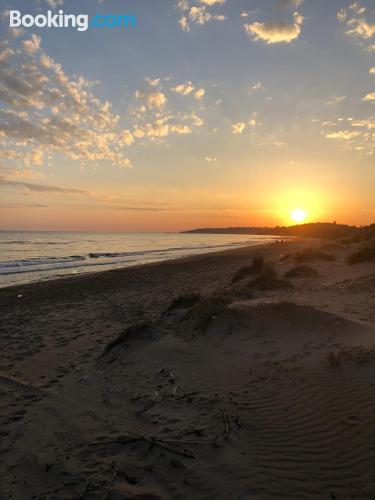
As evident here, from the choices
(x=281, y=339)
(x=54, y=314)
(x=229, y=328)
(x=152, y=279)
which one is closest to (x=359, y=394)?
(x=281, y=339)

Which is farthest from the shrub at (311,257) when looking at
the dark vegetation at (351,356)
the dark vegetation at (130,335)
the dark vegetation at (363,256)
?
the dark vegetation at (351,356)

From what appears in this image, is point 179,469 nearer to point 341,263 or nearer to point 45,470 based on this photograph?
point 45,470

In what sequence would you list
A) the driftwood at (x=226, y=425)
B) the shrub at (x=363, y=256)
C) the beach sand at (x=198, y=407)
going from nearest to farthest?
1. the beach sand at (x=198, y=407)
2. the driftwood at (x=226, y=425)
3. the shrub at (x=363, y=256)

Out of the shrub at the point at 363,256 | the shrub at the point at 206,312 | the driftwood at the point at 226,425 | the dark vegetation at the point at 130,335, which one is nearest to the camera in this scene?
the driftwood at the point at 226,425

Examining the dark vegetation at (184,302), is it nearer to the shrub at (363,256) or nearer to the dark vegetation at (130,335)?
the dark vegetation at (130,335)

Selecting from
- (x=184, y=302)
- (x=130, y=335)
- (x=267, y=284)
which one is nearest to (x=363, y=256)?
(x=267, y=284)

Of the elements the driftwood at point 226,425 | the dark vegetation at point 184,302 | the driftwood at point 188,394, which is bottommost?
the driftwood at point 188,394

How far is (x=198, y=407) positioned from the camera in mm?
4922

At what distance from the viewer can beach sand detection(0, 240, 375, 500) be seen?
11.5 ft

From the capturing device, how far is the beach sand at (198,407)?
349 cm

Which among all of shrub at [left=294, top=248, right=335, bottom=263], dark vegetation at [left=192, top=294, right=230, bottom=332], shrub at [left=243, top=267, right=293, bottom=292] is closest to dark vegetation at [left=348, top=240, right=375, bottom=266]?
shrub at [left=294, top=248, right=335, bottom=263]

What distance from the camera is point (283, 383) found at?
206 inches

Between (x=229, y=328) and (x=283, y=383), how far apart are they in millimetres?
2673

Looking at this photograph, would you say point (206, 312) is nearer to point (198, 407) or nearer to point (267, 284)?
point (198, 407)
